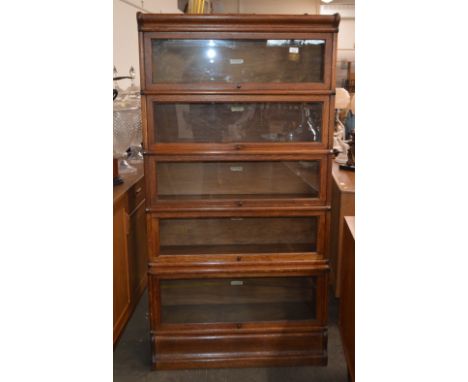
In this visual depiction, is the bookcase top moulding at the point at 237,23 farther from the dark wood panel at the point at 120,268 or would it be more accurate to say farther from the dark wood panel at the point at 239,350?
the dark wood panel at the point at 239,350

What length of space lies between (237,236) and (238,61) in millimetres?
704

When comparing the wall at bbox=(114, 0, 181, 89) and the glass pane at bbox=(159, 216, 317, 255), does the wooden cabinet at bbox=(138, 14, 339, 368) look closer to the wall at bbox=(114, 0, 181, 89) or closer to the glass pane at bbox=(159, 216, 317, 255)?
the glass pane at bbox=(159, 216, 317, 255)

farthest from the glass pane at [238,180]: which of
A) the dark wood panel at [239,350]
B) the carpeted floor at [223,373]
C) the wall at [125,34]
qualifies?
the wall at [125,34]

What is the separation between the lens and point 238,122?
5.47ft

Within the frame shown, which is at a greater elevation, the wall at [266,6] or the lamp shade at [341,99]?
the wall at [266,6]

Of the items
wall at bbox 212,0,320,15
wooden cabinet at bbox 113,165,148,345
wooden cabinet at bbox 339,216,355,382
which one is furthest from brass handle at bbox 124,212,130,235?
wall at bbox 212,0,320,15

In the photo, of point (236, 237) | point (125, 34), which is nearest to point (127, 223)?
point (236, 237)

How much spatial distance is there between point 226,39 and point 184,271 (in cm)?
91

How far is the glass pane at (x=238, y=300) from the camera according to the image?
185 centimetres

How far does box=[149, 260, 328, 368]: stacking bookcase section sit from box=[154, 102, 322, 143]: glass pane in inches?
21.8
